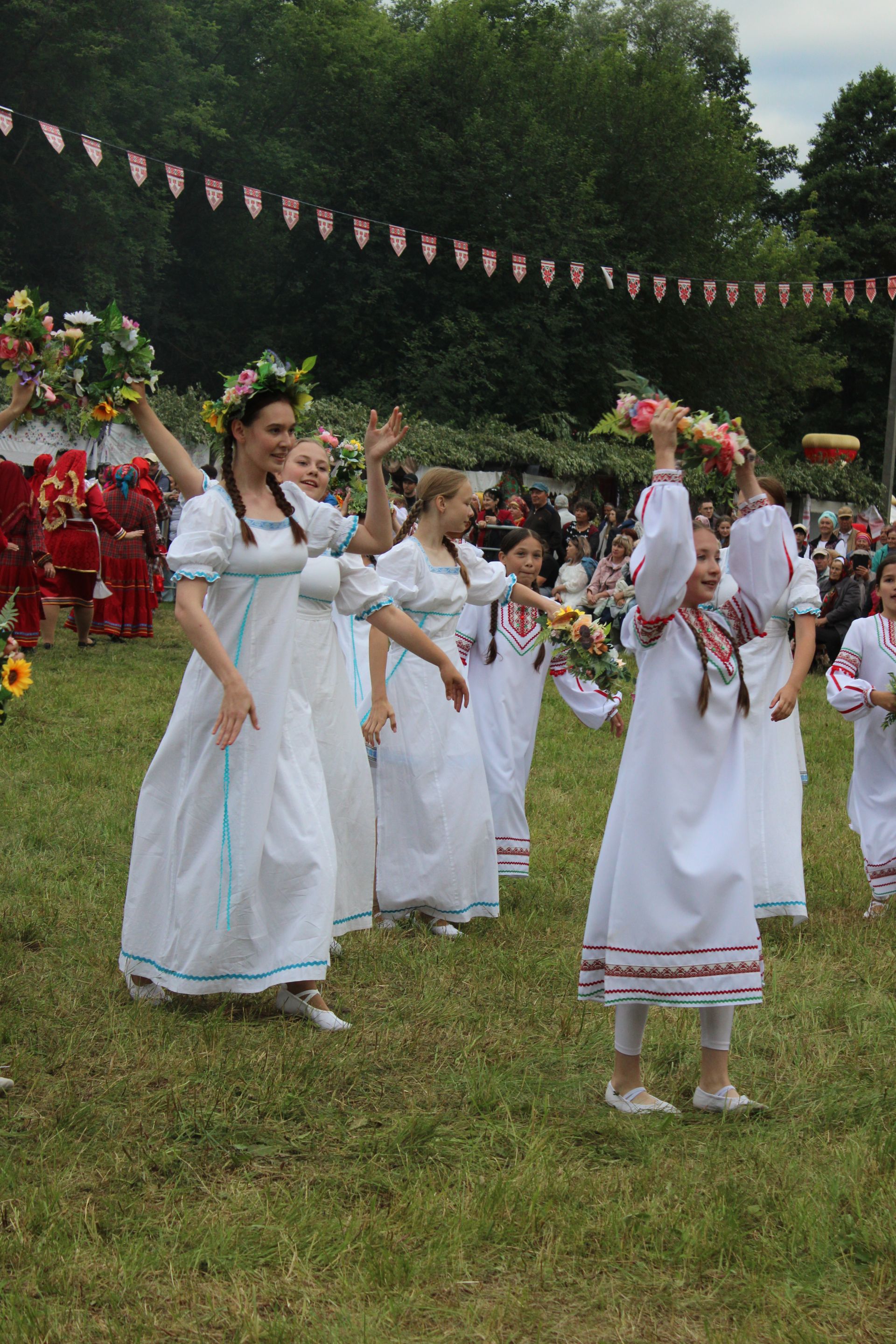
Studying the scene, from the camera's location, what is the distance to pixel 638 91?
36281 mm

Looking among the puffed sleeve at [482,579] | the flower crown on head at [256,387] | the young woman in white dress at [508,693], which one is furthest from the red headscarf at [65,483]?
the flower crown on head at [256,387]

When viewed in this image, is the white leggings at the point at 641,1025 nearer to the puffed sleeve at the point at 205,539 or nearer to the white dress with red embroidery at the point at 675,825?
the white dress with red embroidery at the point at 675,825

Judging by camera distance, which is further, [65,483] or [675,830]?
[65,483]

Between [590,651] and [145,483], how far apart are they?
Result: 1207cm

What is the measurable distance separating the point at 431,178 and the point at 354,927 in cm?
3147

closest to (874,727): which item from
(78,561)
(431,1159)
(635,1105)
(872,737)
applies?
(872,737)

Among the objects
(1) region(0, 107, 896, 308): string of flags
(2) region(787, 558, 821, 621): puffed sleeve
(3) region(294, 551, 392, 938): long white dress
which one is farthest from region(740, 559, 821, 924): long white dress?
(1) region(0, 107, 896, 308): string of flags

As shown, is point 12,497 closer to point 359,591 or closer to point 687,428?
point 359,591

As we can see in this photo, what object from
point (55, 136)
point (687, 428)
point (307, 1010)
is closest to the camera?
point (687, 428)

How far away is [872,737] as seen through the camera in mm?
6941

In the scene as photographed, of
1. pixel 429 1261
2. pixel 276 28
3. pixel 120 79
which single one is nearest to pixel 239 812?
pixel 429 1261

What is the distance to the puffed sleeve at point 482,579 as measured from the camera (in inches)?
246

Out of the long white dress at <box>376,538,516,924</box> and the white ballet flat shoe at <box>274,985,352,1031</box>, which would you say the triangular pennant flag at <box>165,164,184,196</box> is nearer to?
the long white dress at <box>376,538,516,924</box>

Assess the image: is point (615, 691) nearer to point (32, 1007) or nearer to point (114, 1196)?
point (32, 1007)
